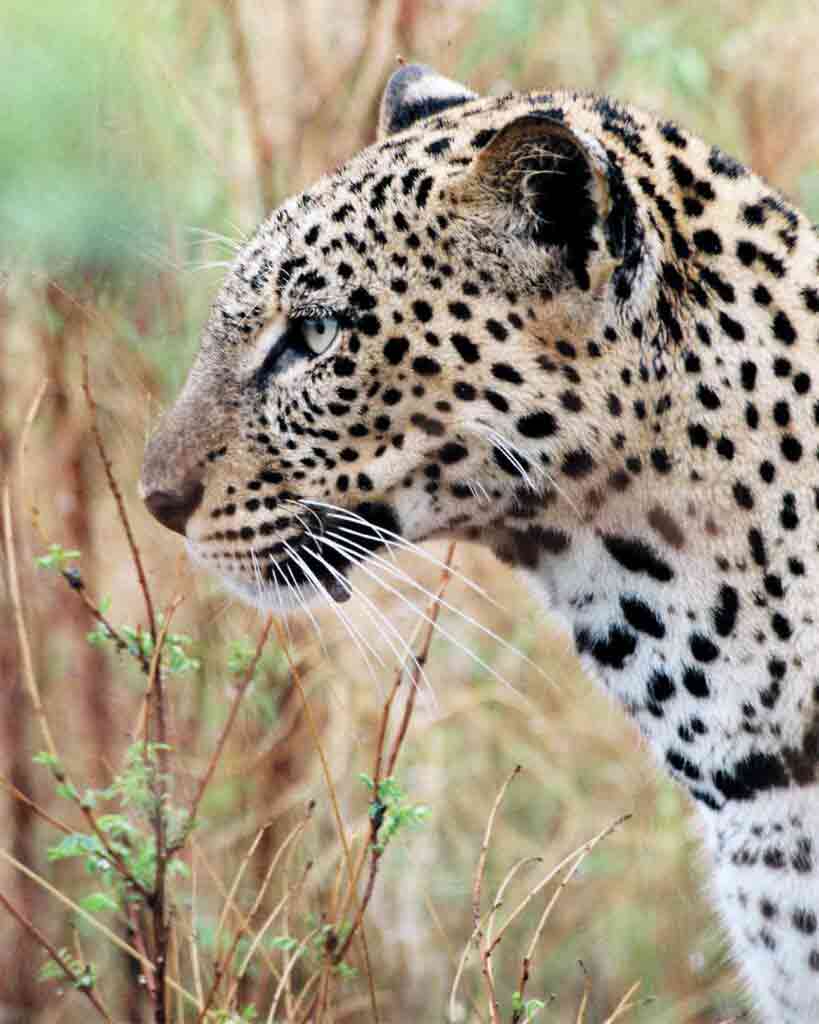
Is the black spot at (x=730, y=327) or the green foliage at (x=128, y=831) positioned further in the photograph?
the green foliage at (x=128, y=831)

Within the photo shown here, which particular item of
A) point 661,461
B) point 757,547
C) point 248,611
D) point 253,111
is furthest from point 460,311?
point 253,111

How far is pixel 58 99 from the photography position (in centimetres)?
433

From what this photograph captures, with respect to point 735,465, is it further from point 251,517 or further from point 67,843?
point 67,843

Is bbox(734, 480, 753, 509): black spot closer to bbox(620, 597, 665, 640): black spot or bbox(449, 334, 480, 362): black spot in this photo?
bbox(620, 597, 665, 640): black spot

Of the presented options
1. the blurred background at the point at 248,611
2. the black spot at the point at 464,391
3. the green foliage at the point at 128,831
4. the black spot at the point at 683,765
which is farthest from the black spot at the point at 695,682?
the blurred background at the point at 248,611

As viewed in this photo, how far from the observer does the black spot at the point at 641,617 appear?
2.73m

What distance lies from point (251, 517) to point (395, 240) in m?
0.53

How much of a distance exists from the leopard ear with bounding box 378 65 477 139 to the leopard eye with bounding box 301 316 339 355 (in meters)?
0.57

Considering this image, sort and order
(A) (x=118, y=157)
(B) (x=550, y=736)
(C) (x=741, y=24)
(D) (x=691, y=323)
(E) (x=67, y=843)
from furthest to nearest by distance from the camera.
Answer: (C) (x=741, y=24)
(B) (x=550, y=736)
(A) (x=118, y=157)
(E) (x=67, y=843)
(D) (x=691, y=323)

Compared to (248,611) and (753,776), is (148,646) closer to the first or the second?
(248,611)

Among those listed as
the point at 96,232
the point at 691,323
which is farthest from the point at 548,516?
the point at 96,232

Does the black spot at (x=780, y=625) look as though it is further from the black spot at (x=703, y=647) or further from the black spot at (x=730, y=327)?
the black spot at (x=730, y=327)

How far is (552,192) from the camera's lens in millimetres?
2537

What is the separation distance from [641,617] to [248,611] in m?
1.46
